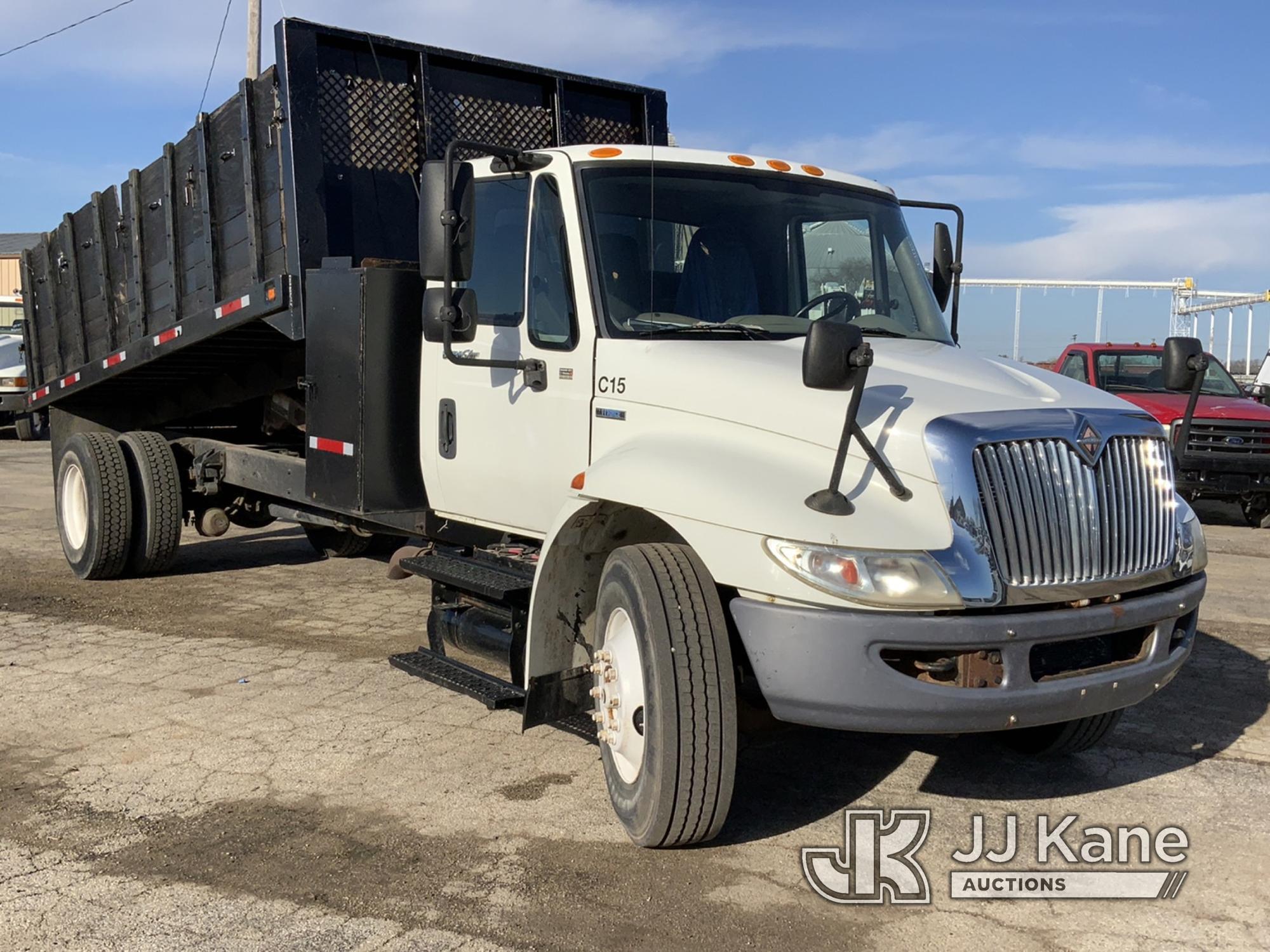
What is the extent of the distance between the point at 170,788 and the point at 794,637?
2456 mm

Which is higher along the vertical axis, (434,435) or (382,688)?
(434,435)

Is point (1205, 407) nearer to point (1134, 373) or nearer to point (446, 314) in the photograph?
point (1134, 373)

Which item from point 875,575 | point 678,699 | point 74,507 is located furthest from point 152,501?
point 875,575

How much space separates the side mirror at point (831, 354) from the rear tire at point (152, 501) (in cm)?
601

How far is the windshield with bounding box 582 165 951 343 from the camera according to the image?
478cm

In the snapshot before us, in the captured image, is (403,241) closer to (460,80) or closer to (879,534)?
(460,80)

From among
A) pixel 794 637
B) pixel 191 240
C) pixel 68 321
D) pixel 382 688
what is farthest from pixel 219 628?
pixel 794 637

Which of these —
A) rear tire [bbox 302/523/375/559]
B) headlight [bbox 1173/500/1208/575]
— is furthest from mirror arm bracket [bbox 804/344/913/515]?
rear tire [bbox 302/523/375/559]

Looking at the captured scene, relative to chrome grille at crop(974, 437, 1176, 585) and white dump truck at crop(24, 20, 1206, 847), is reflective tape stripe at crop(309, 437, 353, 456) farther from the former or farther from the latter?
chrome grille at crop(974, 437, 1176, 585)

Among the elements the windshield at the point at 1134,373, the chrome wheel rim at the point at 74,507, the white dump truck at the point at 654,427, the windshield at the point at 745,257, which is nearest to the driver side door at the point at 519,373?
the white dump truck at the point at 654,427

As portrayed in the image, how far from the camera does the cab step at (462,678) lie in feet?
15.8

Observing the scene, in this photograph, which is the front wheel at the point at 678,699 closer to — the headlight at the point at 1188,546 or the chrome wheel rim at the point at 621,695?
the chrome wheel rim at the point at 621,695

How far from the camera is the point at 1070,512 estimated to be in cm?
398

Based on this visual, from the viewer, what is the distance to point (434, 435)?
5.77 metres
